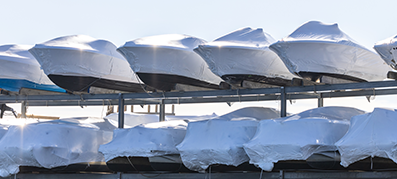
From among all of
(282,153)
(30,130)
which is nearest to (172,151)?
(282,153)

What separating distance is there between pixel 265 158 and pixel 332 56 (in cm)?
220

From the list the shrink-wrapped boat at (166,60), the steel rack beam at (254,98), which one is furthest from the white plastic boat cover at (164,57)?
the steel rack beam at (254,98)

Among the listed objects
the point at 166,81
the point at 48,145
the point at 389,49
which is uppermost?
the point at 389,49

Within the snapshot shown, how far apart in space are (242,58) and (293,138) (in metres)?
2.06

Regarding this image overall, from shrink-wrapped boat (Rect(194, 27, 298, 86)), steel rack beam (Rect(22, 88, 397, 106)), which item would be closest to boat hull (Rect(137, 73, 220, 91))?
shrink-wrapped boat (Rect(194, 27, 298, 86))

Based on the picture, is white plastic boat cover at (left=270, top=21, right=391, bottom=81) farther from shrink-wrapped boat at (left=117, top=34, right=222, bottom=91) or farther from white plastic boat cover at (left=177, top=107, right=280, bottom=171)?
shrink-wrapped boat at (left=117, top=34, right=222, bottom=91)

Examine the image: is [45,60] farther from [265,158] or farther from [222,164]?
[265,158]

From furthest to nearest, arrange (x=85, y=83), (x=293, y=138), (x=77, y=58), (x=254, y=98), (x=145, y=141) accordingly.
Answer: (x=254, y=98)
(x=85, y=83)
(x=77, y=58)
(x=145, y=141)
(x=293, y=138)

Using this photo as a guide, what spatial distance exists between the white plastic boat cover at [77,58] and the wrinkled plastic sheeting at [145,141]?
1.33 meters

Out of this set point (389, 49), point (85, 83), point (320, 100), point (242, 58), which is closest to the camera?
point (389, 49)

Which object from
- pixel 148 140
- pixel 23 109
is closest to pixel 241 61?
pixel 148 140

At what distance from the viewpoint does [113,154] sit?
8.74 meters

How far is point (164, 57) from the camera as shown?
30.3 ft

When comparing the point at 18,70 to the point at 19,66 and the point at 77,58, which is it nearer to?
the point at 19,66
